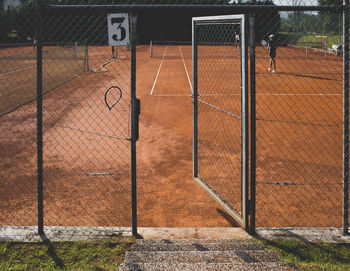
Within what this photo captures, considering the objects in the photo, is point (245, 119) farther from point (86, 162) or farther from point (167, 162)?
point (86, 162)

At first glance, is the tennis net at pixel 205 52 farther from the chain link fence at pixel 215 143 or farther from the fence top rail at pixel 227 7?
the fence top rail at pixel 227 7

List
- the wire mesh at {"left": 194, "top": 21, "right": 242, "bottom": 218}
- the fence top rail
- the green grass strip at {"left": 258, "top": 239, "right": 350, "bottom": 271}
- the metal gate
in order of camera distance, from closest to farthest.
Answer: the green grass strip at {"left": 258, "top": 239, "right": 350, "bottom": 271} → the fence top rail → the metal gate → the wire mesh at {"left": 194, "top": 21, "right": 242, "bottom": 218}

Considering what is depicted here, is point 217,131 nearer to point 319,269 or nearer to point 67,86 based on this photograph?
point 319,269

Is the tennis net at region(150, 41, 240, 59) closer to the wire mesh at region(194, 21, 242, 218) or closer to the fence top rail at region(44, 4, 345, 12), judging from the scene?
the wire mesh at region(194, 21, 242, 218)

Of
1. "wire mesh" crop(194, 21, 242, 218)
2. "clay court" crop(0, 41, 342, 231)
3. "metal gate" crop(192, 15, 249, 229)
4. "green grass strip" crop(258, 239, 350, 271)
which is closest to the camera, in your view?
"green grass strip" crop(258, 239, 350, 271)

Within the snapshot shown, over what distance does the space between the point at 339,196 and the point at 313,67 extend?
20.6 metres

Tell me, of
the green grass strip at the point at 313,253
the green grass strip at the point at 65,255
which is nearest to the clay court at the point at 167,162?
the green grass strip at the point at 313,253

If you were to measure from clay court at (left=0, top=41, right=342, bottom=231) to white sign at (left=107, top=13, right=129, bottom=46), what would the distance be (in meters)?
1.15

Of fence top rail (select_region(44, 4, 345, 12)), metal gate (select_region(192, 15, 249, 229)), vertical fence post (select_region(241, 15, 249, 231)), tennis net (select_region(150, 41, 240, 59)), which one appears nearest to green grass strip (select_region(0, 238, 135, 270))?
vertical fence post (select_region(241, 15, 249, 231))

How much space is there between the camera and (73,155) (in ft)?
30.3

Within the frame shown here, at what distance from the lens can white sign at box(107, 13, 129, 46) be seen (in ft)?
15.5

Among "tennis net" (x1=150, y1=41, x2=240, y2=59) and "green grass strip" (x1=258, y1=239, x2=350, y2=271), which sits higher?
"tennis net" (x1=150, y1=41, x2=240, y2=59)

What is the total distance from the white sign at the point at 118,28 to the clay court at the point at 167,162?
1151 mm

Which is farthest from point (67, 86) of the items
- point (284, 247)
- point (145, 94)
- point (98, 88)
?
point (284, 247)
